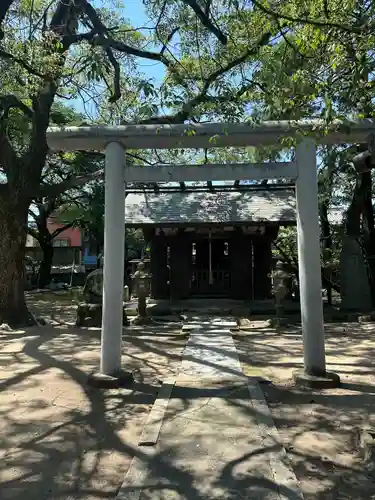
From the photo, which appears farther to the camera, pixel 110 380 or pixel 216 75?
pixel 216 75

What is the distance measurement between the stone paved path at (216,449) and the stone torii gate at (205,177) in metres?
1.13

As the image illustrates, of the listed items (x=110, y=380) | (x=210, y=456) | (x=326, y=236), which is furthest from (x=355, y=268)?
(x=210, y=456)

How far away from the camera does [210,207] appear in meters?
16.3

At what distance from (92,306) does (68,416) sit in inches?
273

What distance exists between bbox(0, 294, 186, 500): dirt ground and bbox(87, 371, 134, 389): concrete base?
0.12 m

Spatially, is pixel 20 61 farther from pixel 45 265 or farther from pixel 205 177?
pixel 45 265

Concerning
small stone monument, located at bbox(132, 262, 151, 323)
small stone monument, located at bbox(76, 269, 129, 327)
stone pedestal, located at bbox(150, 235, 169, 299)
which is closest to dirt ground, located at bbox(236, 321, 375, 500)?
small stone monument, located at bbox(132, 262, 151, 323)

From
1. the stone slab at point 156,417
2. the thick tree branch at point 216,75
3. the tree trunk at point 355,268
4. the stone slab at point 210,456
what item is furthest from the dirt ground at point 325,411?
the thick tree branch at point 216,75

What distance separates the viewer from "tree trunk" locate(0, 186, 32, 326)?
12.0 meters

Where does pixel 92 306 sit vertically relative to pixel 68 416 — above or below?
above

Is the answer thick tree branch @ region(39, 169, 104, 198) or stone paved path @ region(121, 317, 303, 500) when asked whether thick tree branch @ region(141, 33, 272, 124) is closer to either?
thick tree branch @ region(39, 169, 104, 198)

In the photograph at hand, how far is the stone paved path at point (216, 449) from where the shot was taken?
3.46 metres

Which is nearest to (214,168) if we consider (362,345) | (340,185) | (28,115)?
(362,345)

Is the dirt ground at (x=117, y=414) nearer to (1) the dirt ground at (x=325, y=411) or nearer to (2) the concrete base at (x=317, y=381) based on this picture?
(1) the dirt ground at (x=325, y=411)
